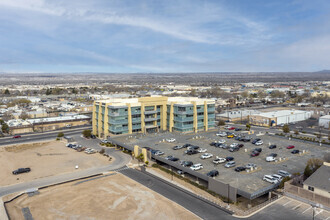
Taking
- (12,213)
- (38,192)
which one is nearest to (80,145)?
(38,192)

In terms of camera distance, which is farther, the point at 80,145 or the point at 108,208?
the point at 80,145

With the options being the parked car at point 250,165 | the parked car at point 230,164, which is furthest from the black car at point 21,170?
the parked car at point 250,165

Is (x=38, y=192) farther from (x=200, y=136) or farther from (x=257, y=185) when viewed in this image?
(x=200, y=136)

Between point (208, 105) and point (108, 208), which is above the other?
point (208, 105)

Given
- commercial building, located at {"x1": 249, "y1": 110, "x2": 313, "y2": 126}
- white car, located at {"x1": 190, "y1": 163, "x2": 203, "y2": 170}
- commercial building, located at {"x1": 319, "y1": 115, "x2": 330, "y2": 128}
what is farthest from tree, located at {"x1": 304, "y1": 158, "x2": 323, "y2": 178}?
commercial building, located at {"x1": 319, "y1": 115, "x2": 330, "y2": 128}

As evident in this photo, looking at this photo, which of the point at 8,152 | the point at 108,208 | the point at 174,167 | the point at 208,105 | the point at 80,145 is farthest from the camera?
the point at 208,105

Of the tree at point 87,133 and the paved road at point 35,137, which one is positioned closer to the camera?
the paved road at point 35,137

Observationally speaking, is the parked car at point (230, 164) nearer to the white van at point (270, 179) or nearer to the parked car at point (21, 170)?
the white van at point (270, 179)

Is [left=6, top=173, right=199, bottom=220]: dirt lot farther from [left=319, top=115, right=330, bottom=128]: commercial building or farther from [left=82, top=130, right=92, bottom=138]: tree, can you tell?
[left=319, top=115, right=330, bottom=128]: commercial building
